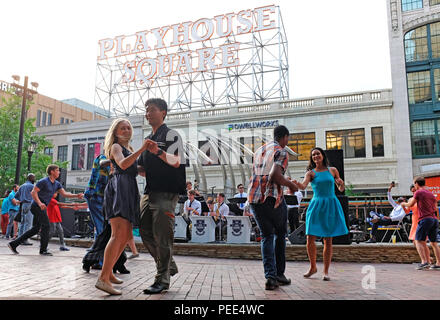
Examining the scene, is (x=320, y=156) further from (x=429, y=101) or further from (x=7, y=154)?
(x=7, y=154)

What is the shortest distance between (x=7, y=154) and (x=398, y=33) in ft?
98.3

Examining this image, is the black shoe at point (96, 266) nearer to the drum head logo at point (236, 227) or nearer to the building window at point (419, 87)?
the drum head logo at point (236, 227)

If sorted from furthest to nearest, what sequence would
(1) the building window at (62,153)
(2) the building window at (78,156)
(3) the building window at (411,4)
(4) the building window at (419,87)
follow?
(1) the building window at (62,153) → (2) the building window at (78,156) → (3) the building window at (411,4) → (4) the building window at (419,87)

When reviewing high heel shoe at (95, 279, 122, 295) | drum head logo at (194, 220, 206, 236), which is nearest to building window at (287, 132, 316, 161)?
drum head logo at (194, 220, 206, 236)

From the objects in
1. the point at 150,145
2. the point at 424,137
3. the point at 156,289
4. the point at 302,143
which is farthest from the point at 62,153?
the point at 150,145

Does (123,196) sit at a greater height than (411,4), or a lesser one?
lesser

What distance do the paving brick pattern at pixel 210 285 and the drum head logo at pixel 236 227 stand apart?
3616mm

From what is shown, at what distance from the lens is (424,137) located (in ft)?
82.4

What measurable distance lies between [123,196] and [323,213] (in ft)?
10.4

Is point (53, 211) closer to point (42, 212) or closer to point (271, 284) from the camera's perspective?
point (42, 212)

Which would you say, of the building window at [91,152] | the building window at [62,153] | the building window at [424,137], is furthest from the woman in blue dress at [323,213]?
the building window at [62,153]

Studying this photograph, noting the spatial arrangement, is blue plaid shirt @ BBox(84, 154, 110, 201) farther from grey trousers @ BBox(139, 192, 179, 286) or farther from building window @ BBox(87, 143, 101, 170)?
building window @ BBox(87, 143, 101, 170)

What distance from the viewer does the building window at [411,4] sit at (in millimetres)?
26172
